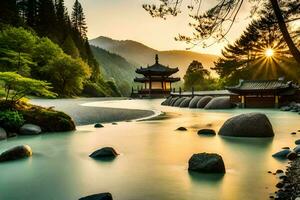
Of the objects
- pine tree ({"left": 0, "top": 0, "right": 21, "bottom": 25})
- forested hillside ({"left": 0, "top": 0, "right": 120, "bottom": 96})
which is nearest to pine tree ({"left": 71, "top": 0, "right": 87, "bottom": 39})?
forested hillside ({"left": 0, "top": 0, "right": 120, "bottom": 96})

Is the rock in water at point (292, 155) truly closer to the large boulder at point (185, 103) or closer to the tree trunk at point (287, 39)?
the tree trunk at point (287, 39)

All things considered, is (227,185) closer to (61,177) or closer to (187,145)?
(61,177)

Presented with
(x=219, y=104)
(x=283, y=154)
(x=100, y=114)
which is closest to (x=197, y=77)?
(x=219, y=104)

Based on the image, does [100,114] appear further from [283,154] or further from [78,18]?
[78,18]

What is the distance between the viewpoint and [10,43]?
46.2 m

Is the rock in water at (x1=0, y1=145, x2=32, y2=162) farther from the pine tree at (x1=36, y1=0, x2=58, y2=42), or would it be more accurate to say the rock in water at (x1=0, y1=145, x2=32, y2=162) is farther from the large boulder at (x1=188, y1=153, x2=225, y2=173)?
the pine tree at (x1=36, y1=0, x2=58, y2=42)

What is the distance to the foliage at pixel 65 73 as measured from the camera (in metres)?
56.2

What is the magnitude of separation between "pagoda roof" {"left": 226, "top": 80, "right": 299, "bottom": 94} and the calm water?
2202cm

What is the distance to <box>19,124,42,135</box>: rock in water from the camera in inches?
520

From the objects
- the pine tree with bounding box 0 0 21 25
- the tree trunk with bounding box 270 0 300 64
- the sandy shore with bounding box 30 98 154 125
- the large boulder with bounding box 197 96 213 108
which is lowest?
the sandy shore with bounding box 30 98 154 125

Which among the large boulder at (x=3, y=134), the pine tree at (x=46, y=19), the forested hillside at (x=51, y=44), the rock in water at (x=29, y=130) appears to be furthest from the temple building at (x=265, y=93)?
the pine tree at (x=46, y=19)

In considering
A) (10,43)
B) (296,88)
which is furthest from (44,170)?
(10,43)

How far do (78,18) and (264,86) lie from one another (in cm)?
8071

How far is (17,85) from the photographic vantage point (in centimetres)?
1356
